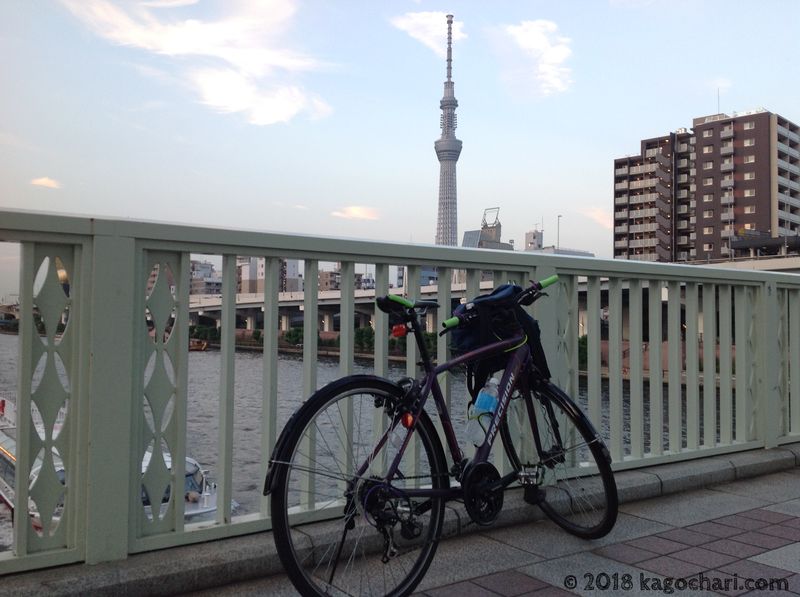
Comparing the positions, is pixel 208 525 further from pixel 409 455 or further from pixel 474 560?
pixel 474 560

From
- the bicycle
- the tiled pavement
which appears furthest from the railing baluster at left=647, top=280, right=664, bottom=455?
the bicycle

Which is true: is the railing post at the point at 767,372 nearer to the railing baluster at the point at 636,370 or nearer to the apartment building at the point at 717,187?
the railing baluster at the point at 636,370

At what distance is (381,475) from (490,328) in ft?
2.35

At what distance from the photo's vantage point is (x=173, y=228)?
7.34 feet

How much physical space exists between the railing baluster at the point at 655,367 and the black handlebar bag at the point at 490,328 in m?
1.30

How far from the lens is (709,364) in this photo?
404cm

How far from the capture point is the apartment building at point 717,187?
89.4 meters

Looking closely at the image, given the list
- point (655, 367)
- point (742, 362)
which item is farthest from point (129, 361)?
point (742, 362)

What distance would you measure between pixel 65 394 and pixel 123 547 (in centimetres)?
49

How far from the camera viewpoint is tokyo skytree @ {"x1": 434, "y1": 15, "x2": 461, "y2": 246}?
116 meters

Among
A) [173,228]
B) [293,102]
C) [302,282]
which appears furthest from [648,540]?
[293,102]

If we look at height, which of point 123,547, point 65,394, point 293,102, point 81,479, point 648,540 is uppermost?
point 293,102

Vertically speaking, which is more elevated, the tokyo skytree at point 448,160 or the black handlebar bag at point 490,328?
the tokyo skytree at point 448,160

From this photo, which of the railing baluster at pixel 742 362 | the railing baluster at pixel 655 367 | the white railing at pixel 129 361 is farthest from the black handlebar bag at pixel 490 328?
the railing baluster at pixel 742 362
